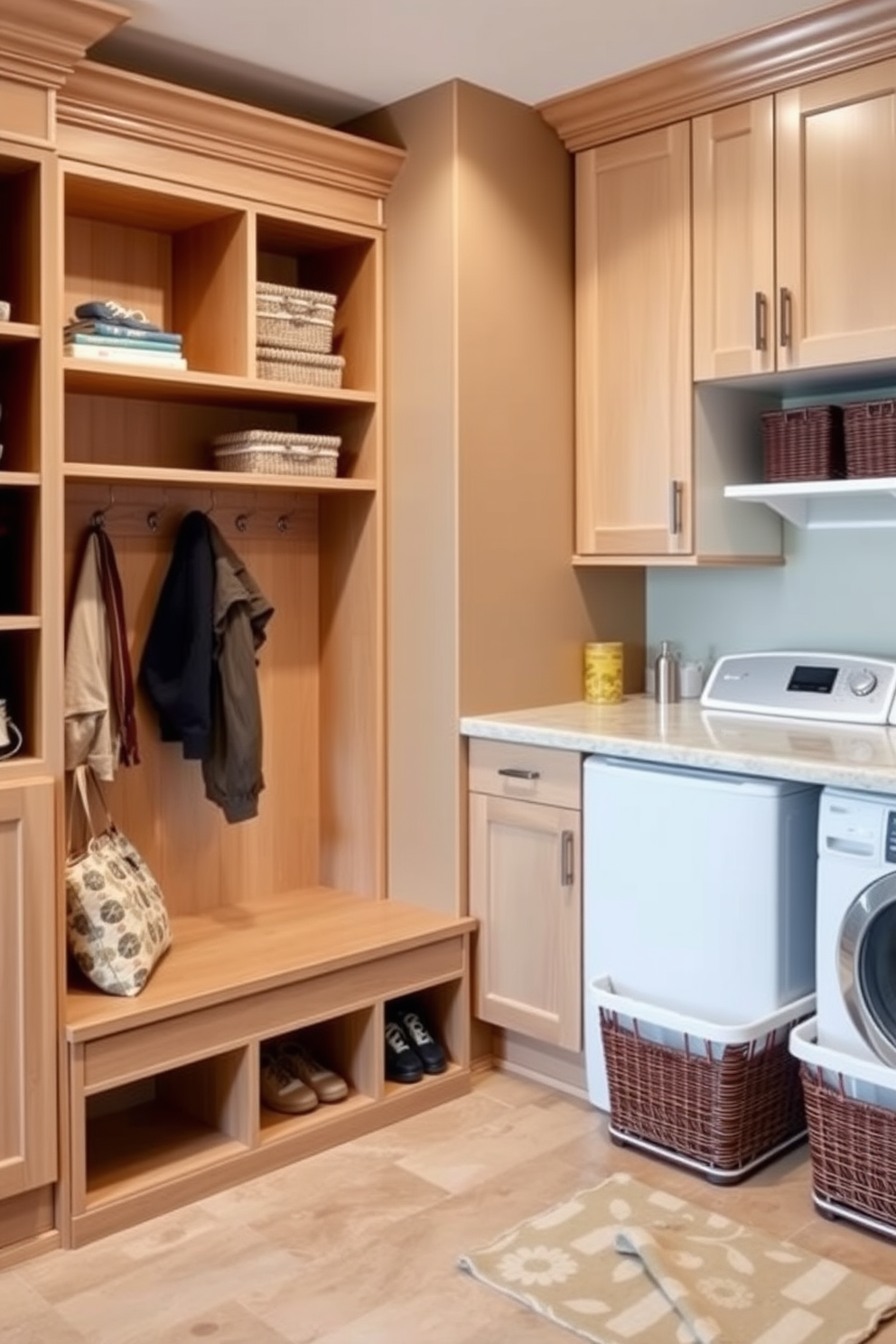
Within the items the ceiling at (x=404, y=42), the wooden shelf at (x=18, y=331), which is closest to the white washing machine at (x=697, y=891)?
the wooden shelf at (x=18, y=331)

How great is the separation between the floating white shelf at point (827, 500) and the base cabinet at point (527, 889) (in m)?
0.79

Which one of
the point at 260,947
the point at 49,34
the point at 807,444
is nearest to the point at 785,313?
the point at 807,444

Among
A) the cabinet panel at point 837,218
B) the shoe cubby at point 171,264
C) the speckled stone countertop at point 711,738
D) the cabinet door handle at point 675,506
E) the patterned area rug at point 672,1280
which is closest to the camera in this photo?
the patterned area rug at point 672,1280

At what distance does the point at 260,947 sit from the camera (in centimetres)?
292

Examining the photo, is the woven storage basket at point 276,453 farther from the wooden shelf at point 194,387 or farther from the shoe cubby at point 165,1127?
the shoe cubby at point 165,1127

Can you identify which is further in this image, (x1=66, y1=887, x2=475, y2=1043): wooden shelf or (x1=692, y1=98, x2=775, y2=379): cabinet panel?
(x1=692, y1=98, x2=775, y2=379): cabinet panel

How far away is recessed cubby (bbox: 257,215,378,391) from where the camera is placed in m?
3.23

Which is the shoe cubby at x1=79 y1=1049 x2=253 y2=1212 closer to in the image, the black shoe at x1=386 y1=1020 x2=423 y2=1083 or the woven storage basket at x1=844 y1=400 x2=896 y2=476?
the black shoe at x1=386 y1=1020 x2=423 y2=1083

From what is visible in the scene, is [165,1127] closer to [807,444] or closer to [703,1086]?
[703,1086]

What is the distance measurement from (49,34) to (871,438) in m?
1.90

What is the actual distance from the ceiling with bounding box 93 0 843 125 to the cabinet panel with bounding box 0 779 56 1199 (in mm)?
1620

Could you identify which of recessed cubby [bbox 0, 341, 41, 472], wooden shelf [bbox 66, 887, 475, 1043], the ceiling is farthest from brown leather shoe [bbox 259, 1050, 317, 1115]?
the ceiling

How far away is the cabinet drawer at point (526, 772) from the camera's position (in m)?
3.00

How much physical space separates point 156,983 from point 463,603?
1.13 metres
